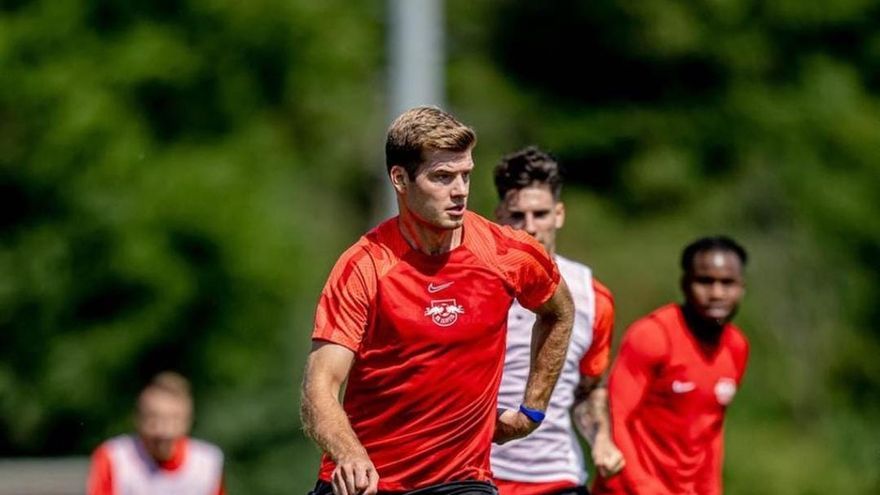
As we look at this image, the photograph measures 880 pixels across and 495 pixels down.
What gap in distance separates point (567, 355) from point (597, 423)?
56 cm

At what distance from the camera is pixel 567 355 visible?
8906 mm

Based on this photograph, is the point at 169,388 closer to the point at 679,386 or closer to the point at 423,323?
the point at 679,386

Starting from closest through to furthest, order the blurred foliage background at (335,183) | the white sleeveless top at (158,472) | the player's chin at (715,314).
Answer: the player's chin at (715,314), the white sleeveless top at (158,472), the blurred foliage background at (335,183)

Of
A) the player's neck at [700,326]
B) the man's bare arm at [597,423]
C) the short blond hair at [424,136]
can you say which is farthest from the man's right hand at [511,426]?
the player's neck at [700,326]

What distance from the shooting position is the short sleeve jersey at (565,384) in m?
9.01

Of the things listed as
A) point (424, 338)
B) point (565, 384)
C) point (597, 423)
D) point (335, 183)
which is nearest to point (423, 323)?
point (424, 338)

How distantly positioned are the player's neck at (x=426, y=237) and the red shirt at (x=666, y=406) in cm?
216

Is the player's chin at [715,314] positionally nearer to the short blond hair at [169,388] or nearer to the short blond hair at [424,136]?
the short blond hair at [424,136]

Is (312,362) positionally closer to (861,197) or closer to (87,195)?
(87,195)

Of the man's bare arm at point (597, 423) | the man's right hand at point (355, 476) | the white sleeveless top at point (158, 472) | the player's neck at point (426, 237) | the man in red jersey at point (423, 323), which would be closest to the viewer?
the man's right hand at point (355, 476)

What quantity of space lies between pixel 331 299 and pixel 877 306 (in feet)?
73.1

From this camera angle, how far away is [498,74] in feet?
103

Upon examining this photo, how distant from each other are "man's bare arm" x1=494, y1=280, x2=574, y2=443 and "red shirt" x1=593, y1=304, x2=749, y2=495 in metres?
1.54

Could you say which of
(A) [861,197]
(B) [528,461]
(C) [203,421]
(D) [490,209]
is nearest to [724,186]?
(A) [861,197]
